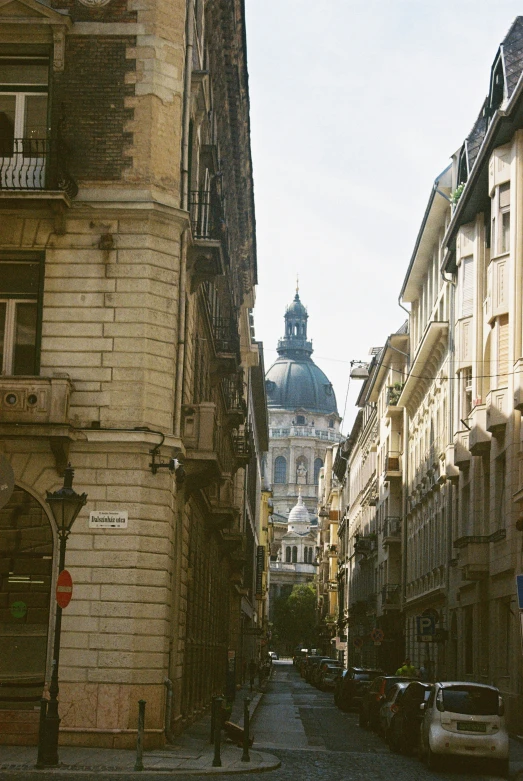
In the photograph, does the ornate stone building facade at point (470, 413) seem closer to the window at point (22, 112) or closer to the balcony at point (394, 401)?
the balcony at point (394, 401)

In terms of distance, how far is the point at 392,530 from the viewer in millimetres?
61312

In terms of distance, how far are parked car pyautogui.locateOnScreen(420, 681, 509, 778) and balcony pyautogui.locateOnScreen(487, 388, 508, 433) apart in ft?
33.8

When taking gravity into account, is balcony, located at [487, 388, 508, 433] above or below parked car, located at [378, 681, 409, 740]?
above

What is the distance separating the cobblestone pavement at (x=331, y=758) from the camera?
63.4 ft

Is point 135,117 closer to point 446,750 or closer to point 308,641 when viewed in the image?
point 446,750

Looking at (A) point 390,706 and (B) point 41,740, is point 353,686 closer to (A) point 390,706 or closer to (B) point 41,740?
(A) point 390,706

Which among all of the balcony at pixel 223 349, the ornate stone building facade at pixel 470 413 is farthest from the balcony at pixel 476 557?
the balcony at pixel 223 349

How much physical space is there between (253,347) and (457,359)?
2594 centimetres

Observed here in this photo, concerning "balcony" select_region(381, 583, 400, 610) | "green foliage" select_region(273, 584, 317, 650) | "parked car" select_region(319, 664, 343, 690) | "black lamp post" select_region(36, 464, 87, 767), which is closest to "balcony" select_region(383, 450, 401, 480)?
"balcony" select_region(381, 583, 400, 610)

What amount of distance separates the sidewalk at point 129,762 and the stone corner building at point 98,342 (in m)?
0.65

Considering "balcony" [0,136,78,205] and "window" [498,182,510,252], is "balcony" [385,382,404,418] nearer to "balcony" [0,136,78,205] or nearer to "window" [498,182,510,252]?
"window" [498,182,510,252]

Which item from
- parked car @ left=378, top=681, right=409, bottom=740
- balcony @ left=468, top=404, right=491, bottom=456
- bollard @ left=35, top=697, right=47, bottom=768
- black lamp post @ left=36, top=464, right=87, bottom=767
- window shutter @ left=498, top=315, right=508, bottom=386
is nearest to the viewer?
bollard @ left=35, top=697, right=47, bottom=768

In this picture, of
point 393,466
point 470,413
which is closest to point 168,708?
point 470,413

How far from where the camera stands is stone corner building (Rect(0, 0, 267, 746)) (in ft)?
70.3
